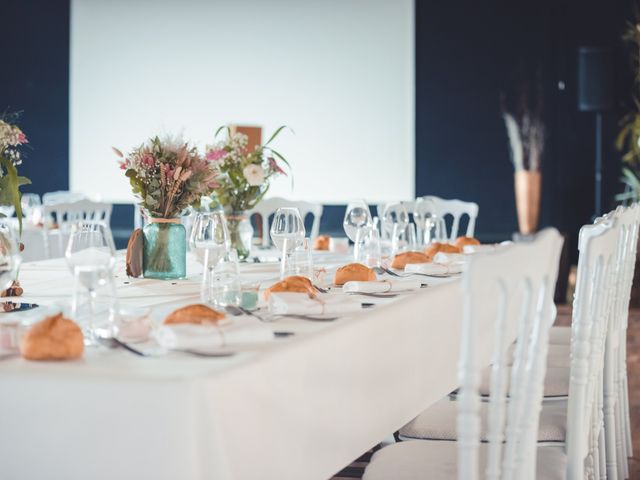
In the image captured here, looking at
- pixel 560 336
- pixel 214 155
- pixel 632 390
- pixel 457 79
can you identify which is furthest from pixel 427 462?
pixel 457 79

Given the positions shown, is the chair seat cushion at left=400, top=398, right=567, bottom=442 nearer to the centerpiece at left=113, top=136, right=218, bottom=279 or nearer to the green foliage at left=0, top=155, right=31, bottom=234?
the centerpiece at left=113, top=136, right=218, bottom=279

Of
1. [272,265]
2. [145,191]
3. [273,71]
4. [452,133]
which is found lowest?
[272,265]

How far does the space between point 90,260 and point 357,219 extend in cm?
144

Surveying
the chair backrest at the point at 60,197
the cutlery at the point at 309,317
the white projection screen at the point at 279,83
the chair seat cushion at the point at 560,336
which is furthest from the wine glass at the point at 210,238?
the white projection screen at the point at 279,83

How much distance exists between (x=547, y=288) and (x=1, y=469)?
95cm

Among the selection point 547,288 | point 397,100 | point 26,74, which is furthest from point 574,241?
point 547,288

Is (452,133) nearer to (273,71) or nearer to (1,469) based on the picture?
(273,71)

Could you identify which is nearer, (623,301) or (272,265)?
(623,301)

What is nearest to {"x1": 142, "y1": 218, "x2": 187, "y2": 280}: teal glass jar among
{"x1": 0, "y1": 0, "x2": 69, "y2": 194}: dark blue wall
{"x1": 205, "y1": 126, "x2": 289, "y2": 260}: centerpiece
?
{"x1": 205, "y1": 126, "x2": 289, "y2": 260}: centerpiece

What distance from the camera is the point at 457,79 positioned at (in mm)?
9523

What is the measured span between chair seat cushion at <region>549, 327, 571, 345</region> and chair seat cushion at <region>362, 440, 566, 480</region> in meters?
1.31

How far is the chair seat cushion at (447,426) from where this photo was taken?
7.29ft

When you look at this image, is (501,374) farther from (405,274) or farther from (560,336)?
(560,336)

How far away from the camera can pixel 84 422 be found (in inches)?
53.9
